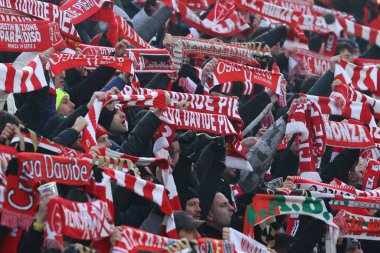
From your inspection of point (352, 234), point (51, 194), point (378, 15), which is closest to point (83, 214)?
point (51, 194)

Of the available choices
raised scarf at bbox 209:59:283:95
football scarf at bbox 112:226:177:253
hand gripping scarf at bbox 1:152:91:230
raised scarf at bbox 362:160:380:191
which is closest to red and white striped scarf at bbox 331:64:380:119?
raised scarf at bbox 209:59:283:95

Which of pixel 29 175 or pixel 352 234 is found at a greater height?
pixel 29 175

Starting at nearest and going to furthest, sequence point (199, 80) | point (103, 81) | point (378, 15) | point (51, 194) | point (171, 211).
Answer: point (51, 194) < point (171, 211) < point (103, 81) < point (199, 80) < point (378, 15)

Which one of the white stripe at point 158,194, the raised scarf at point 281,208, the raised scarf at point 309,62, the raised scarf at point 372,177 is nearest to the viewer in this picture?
the white stripe at point 158,194

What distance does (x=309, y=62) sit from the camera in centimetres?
1741

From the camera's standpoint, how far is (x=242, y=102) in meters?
16.1

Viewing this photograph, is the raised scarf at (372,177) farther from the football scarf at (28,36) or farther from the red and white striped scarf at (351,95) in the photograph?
the football scarf at (28,36)

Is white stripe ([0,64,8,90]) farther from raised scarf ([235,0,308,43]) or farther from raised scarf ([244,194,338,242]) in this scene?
raised scarf ([235,0,308,43])

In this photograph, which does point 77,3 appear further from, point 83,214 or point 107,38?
point 83,214

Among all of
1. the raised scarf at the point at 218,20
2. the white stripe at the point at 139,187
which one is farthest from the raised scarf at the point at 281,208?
the raised scarf at the point at 218,20

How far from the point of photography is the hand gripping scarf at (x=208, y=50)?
1473 cm

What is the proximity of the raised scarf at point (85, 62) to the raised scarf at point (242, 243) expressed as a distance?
2612 millimetres

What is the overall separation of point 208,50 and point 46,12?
205 centimetres

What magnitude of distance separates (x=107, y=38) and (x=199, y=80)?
109 centimetres
